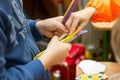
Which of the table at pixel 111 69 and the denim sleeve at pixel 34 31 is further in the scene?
the table at pixel 111 69

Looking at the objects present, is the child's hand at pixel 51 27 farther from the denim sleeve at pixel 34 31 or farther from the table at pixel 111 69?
the table at pixel 111 69

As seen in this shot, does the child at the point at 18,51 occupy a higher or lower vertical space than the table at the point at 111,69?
higher

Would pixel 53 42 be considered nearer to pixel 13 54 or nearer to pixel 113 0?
pixel 13 54

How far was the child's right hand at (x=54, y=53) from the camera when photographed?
2.36 feet

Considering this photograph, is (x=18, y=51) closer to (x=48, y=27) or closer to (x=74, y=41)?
(x=48, y=27)

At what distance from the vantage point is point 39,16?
93.4 inches

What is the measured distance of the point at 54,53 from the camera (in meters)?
0.73

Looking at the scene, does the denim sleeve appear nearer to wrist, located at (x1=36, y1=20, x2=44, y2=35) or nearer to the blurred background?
wrist, located at (x1=36, y1=20, x2=44, y2=35)

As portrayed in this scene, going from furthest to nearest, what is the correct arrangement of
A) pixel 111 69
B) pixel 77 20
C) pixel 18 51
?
1. pixel 111 69
2. pixel 77 20
3. pixel 18 51

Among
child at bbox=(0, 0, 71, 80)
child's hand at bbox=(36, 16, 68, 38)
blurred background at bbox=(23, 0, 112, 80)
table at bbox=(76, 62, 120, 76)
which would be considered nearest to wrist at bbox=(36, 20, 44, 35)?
child's hand at bbox=(36, 16, 68, 38)

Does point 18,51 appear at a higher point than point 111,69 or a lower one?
higher

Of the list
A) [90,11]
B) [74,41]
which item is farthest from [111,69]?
[74,41]

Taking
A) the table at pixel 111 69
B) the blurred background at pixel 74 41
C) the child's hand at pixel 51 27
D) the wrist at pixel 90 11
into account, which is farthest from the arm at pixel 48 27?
the blurred background at pixel 74 41

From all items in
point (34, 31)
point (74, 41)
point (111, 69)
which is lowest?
point (74, 41)
